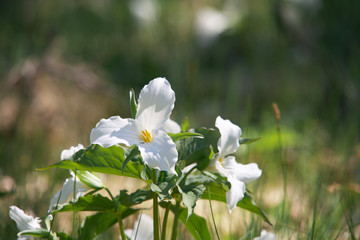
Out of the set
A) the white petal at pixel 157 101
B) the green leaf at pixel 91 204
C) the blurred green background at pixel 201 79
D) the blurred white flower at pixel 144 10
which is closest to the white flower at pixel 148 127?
the white petal at pixel 157 101

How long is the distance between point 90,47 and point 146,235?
2.25 metres

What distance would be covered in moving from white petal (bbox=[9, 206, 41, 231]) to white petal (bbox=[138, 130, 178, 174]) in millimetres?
248

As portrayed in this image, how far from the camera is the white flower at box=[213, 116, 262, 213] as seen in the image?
2.24 ft

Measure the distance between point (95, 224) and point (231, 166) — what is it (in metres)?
0.27

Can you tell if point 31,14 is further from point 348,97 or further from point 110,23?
point 348,97

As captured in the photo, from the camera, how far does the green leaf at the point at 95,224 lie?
77 centimetres

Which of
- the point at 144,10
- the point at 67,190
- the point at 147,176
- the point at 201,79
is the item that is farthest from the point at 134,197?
the point at 144,10

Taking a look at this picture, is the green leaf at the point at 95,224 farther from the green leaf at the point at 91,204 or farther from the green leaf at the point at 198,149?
the green leaf at the point at 198,149

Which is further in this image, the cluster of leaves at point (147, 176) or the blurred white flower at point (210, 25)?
the blurred white flower at point (210, 25)

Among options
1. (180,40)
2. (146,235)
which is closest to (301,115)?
(180,40)

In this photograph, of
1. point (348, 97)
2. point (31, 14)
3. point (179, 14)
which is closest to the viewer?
point (348, 97)

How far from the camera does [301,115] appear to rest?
2.39 meters

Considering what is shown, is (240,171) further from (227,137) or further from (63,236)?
(63,236)

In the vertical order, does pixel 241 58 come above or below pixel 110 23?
below
